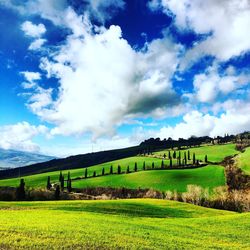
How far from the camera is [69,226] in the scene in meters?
39.9

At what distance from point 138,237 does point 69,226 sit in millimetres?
7307

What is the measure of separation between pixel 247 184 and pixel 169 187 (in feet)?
121

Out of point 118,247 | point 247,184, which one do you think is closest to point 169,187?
point 247,184

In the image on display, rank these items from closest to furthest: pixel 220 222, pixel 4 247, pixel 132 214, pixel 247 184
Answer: pixel 4 247
pixel 220 222
pixel 132 214
pixel 247 184

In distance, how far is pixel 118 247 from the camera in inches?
1282

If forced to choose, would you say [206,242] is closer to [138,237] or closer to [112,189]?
[138,237]

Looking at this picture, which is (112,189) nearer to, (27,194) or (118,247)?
(27,194)

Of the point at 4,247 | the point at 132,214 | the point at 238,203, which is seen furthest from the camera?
the point at 238,203

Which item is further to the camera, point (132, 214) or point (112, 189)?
point (112, 189)

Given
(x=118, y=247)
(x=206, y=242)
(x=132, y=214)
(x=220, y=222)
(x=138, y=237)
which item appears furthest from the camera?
(x=132, y=214)

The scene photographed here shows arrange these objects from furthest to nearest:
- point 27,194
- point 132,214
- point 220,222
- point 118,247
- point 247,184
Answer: point 247,184, point 27,194, point 132,214, point 220,222, point 118,247

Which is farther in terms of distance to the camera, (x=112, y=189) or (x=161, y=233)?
(x=112, y=189)

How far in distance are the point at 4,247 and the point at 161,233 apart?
19520 millimetres

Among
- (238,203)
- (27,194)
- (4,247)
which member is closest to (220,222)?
(4,247)
